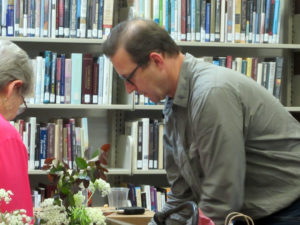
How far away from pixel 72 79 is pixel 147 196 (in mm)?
878

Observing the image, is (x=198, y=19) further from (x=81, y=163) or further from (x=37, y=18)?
(x=81, y=163)

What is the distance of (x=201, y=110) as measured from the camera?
1866 millimetres

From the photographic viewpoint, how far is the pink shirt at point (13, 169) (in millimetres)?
1785

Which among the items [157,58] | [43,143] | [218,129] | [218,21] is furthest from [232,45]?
[218,129]

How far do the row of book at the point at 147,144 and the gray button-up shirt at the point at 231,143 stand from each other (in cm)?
176

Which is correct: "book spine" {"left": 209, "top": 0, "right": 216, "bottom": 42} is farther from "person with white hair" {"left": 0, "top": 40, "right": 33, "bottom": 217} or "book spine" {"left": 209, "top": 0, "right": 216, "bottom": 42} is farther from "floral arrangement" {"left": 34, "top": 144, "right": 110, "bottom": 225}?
"floral arrangement" {"left": 34, "top": 144, "right": 110, "bottom": 225}

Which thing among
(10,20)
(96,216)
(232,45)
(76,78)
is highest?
(10,20)

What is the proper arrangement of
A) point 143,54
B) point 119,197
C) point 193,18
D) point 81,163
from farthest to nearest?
point 193,18 < point 119,197 < point 143,54 < point 81,163

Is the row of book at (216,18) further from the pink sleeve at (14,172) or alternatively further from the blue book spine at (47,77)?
the pink sleeve at (14,172)

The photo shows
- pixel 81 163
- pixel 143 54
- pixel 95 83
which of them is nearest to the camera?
pixel 81 163

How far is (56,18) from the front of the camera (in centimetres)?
378

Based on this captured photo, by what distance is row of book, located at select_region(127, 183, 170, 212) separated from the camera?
389cm

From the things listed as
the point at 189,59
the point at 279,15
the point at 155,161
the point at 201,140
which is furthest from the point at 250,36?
the point at 201,140

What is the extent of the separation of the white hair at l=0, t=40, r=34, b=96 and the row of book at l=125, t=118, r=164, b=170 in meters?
A: 1.90
